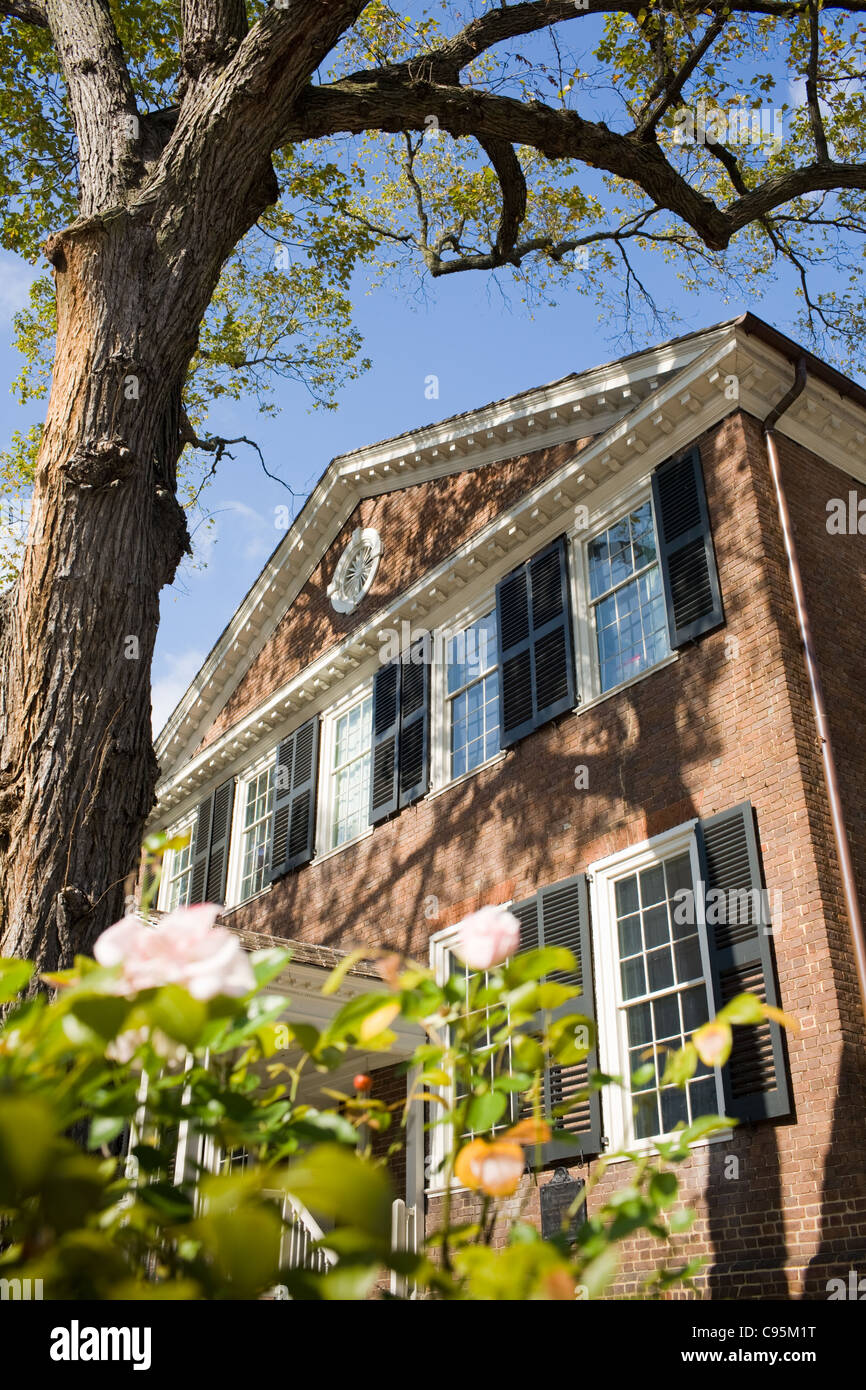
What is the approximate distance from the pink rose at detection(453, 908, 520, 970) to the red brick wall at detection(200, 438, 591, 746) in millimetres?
10842

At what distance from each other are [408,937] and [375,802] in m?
1.98

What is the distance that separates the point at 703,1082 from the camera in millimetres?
8039

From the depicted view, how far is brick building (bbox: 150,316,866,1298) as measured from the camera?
7.50 m

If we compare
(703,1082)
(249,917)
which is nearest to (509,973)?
(703,1082)

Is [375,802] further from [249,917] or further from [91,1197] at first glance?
[91,1197]

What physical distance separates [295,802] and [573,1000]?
6.52 metres

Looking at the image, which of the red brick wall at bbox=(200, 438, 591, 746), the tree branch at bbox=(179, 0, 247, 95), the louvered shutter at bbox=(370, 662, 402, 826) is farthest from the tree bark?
the louvered shutter at bbox=(370, 662, 402, 826)

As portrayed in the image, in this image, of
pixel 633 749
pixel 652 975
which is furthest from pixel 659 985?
pixel 633 749

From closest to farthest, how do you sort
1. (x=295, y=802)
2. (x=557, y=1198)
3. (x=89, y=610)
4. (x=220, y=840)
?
1. (x=89, y=610)
2. (x=557, y=1198)
3. (x=295, y=802)
4. (x=220, y=840)

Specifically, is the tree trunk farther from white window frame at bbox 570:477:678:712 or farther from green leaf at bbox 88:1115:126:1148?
white window frame at bbox 570:477:678:712

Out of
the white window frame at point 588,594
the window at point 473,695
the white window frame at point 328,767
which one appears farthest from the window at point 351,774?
the white window frame at point 588,594

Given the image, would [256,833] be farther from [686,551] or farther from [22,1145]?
[22,1145]

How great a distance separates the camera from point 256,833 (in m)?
16.1

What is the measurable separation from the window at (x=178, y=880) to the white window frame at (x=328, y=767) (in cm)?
390
